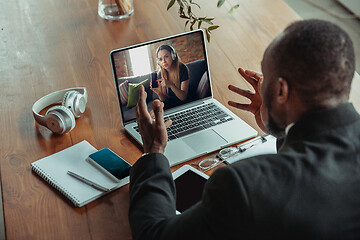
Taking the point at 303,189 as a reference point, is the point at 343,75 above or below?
above

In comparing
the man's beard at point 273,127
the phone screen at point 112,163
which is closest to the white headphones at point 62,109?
the phone screen at point 112,163

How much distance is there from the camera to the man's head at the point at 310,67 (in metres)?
0.99

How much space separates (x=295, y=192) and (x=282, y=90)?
0.84 ft

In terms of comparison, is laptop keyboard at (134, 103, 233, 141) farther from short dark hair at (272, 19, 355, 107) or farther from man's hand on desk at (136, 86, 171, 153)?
short dark hair at (272, 19, 355, 107)

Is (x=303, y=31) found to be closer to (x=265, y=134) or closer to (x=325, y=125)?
(x=325, y=125)

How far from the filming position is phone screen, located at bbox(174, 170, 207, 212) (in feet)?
4.17

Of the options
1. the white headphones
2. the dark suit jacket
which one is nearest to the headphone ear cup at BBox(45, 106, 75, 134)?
the white headphones

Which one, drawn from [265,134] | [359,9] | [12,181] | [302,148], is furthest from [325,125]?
[359,9]

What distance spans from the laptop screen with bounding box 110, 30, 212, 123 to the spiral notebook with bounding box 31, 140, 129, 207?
0.21 meters

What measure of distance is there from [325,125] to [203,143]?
569mm

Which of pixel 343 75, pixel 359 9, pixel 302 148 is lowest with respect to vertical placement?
pixel 359 9

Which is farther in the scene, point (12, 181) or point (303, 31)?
point (12, 181)

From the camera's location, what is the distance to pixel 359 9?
4.11 metres

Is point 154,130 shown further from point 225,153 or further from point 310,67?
point 310,67
